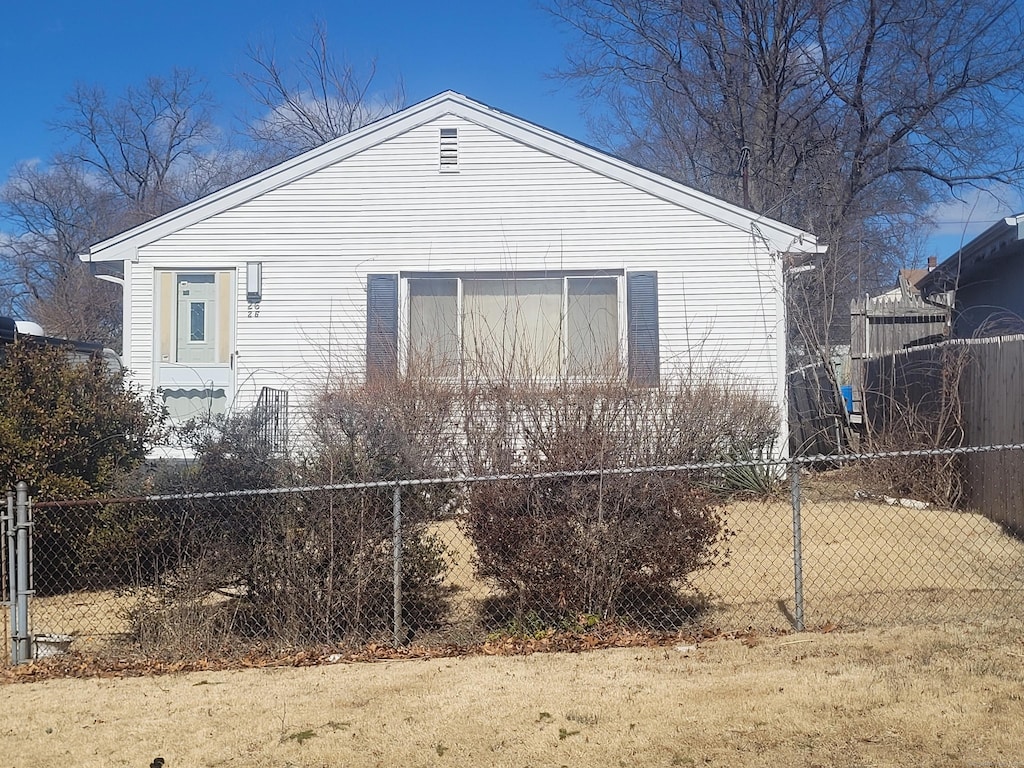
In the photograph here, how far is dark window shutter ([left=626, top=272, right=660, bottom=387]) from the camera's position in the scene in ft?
40.0

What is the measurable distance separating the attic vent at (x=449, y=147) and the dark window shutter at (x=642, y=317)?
2625mm

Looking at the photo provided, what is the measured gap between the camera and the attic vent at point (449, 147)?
1289 cm

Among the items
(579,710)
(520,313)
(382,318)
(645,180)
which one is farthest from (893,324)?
(579,710)

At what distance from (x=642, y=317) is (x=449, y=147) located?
128 inches

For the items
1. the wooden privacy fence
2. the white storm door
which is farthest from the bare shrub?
the white storm door

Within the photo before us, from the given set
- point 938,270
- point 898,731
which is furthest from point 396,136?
point 898,731

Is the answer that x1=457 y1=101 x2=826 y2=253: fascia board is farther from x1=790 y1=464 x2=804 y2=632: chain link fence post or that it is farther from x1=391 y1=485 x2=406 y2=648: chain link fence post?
x1=391 y1=485 x2=406 y2=648: chain link fence post

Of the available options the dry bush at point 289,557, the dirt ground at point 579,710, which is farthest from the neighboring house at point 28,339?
the dirt ground at point 579,710

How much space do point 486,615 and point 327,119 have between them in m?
25.7

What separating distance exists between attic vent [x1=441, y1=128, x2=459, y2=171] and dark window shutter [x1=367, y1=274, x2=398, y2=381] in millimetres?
1603

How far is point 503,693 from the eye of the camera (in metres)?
5.12

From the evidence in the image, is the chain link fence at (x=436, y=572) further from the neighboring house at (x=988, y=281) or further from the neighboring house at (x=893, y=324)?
the neighboring house at (x=893, y=324)

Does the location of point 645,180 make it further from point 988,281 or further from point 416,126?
point 988,281

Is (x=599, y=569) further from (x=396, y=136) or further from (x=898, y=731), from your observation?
(x=396, y=136)
